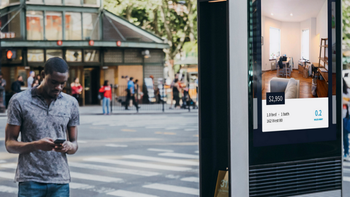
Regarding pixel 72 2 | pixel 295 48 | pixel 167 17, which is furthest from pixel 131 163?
pixel 167 17

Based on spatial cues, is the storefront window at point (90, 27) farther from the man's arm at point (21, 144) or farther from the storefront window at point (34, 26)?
the man's arm at point (21, 144)

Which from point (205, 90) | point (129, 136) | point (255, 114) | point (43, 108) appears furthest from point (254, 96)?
point (129, 136)

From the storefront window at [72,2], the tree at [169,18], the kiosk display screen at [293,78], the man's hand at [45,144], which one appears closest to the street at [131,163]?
the kiosk display screen at [293,78]

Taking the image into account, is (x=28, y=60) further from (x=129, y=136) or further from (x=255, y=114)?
(x=255, y=114)

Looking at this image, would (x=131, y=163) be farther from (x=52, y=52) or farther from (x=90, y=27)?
(x=90, y=27)

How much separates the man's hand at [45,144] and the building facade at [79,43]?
24.0 metres

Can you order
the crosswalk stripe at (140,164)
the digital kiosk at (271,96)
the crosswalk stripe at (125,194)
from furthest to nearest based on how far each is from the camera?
1. the crosswalk stripe at (140,164)
2. the crosswalk stripe at (125,194)
3. the digital kiosk at (271,96)

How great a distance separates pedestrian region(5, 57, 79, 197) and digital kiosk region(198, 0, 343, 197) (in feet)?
4.88

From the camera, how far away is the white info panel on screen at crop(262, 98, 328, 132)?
4.34 m

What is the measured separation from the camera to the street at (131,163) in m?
7.15

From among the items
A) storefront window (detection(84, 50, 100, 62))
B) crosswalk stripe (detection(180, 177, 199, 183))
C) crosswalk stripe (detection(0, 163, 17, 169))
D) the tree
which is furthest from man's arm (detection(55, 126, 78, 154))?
the tree

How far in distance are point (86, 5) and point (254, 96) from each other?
1011 inches

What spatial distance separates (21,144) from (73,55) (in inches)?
986

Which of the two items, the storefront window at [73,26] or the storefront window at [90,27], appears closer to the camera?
the storefront window at [73,26]
